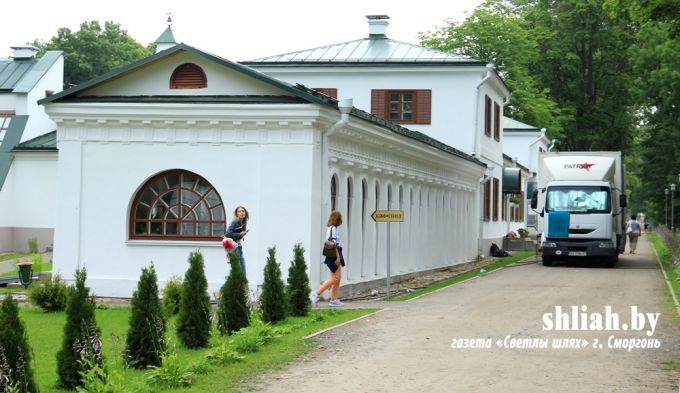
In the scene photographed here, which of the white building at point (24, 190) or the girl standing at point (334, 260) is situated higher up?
the white building at point (24, 190)

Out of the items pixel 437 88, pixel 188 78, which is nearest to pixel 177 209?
pixel 188 78

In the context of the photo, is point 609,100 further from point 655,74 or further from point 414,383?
point 414,383

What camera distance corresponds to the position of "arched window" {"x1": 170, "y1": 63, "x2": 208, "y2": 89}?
76.4 feet

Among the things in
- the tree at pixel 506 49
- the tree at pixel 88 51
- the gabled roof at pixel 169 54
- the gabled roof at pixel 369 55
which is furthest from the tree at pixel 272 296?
the tree at pixel 88 51

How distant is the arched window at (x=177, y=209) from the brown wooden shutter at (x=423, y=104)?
62.5 feet

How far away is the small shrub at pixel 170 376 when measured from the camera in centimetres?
1180

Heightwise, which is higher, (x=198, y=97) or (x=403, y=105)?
(x=403, y=105)

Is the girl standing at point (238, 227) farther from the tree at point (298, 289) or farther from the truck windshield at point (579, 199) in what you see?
the truck windshield at point (579, 199)

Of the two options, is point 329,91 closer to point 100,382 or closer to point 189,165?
point 189,165

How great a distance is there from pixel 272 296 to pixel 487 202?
31.7 meters

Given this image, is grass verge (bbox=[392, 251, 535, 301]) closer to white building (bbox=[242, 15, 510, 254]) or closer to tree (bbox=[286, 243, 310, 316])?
tree (bbox=[286, 243, 310, 316])

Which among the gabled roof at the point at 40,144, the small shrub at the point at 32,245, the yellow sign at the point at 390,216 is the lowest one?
the small shrub at the point at 32,245

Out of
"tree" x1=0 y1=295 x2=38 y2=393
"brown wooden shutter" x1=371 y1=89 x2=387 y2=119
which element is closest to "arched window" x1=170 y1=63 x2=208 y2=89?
"tree" x1=0 y1=295 x2=38 y2=393

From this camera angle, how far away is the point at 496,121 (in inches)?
1896
